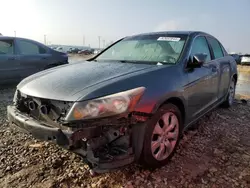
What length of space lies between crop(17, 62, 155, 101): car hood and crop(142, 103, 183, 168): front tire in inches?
21.3

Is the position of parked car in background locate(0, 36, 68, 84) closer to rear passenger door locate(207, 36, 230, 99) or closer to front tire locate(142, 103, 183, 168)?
rear passenger door locate(207, 36, 230, 99)

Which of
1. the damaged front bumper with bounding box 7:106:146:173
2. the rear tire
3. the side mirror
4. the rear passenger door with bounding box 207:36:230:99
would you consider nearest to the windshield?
the side mirror

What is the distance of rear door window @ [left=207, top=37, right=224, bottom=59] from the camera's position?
4211 mm

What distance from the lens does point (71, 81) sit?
2.45 m

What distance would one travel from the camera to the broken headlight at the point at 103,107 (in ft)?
6.73

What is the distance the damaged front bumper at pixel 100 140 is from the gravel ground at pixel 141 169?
0.38 meters

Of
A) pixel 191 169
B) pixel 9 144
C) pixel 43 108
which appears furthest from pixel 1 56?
pixel 191 169

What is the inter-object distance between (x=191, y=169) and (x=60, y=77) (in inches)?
67.1

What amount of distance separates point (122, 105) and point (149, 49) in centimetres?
152

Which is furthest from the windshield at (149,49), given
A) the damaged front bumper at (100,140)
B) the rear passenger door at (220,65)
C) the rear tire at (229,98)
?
the rear tire at (229,98)

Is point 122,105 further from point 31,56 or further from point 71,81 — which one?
point 31,56

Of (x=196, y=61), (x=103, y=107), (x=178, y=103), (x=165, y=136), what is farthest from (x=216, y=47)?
(x=103, y=107)

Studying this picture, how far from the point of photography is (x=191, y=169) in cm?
268

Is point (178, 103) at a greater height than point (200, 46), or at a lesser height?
lesser
